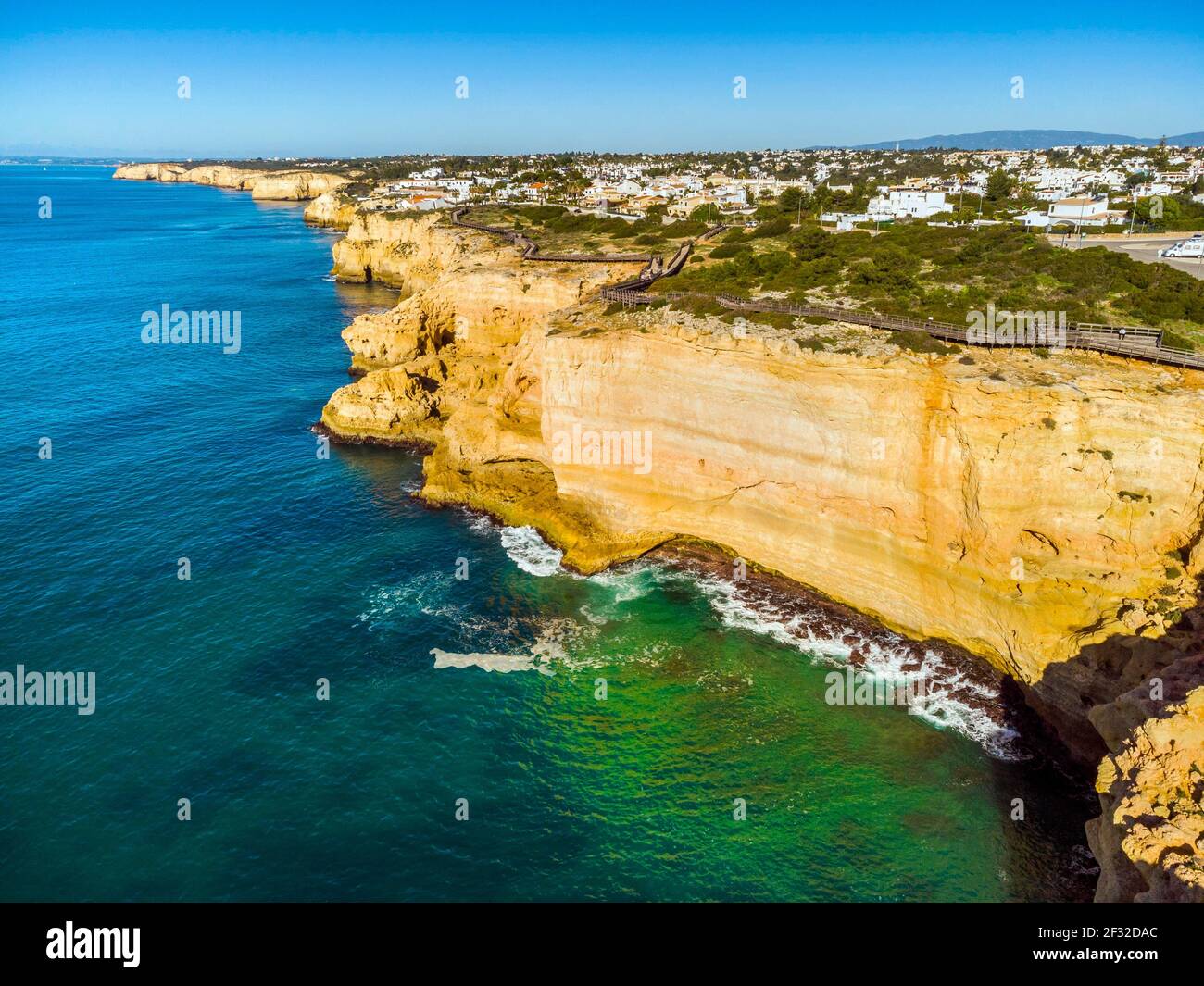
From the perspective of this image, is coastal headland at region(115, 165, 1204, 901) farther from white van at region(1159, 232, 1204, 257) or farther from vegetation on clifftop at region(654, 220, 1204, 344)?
white van at region(1159, 232, 1204, 257)

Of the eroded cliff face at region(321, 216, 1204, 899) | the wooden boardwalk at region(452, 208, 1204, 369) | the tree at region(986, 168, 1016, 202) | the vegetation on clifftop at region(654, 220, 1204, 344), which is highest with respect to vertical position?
the tree at region(986, 168, 1016, 202)

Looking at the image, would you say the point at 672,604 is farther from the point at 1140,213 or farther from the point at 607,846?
the point at 1140,213

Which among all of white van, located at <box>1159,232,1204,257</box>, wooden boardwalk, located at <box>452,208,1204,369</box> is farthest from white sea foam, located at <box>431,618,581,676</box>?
→ white van, located at <box>1159,232,1204,257</box>

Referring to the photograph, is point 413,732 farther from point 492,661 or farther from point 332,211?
point 332,211

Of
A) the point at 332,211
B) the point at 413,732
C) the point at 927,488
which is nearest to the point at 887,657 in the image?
the point at 927,488
